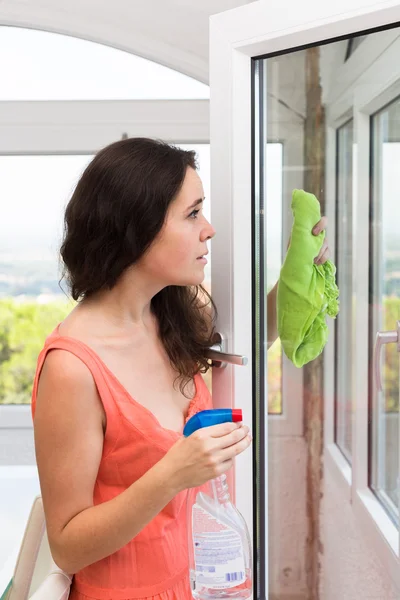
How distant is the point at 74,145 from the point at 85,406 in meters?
1.68

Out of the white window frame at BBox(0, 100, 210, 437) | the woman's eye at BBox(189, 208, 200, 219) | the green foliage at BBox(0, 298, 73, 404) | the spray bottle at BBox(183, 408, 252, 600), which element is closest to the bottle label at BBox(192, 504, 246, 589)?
the spray bottle at BBox(183, 408, 252, 600)

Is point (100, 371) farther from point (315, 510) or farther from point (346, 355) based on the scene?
point (315, 510)

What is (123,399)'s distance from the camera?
97 centimetres

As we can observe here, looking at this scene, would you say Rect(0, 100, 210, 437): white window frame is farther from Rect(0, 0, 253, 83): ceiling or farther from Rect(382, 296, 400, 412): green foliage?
Rect(382, 296, 400, 412): green foliage

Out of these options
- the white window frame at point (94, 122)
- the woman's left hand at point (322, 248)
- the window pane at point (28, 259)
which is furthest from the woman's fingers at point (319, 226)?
the window pane at point (28, 259)

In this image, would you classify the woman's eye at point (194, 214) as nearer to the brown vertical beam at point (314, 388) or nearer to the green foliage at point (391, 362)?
the brown vertical beam at point (314, 388)

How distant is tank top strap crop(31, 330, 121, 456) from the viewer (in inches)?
37.3

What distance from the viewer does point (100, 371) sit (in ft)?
3.15

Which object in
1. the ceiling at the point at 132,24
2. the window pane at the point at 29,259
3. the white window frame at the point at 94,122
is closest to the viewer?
the ceiling at the point at 132,24

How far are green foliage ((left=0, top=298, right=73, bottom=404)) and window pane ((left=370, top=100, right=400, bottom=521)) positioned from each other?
1705 millimetres

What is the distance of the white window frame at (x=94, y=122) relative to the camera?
92.7 inches

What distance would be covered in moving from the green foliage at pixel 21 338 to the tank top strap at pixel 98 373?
5.58 ft

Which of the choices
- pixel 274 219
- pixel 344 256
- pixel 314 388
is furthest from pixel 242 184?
pixel 314 388

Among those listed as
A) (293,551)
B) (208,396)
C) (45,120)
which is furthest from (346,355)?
(45,120)
